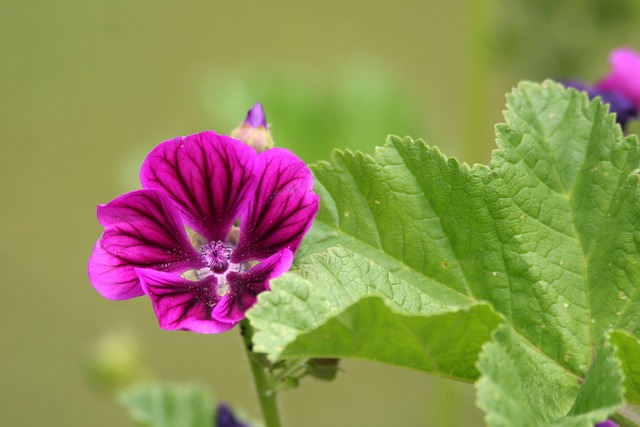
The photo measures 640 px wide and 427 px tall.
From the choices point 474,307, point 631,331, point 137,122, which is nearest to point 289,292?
point 474,307

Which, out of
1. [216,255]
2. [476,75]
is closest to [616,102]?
[216,255]

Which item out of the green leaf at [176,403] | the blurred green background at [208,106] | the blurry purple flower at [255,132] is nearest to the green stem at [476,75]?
the blurred green background at [208,106]

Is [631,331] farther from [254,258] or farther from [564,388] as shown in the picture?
[254,258]

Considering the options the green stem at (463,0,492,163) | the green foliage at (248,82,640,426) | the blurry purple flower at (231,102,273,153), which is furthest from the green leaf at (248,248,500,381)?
the green stem at (463,0,492,163)

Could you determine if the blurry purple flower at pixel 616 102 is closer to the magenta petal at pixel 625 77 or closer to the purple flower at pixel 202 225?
the magenta petal at pixel 625 77

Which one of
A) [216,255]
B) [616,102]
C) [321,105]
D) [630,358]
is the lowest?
[630,358]

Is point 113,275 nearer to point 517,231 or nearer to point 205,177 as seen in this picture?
point 205,177
